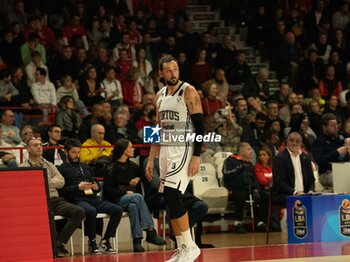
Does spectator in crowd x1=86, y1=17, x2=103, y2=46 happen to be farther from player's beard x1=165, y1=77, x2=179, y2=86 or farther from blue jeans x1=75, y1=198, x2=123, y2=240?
player's beard x1=165, y1=77, x2=179, y2=86

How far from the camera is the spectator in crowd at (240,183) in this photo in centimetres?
1611

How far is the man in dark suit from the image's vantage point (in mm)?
14125

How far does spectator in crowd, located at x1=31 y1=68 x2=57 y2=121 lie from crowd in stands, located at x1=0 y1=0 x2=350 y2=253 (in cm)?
2

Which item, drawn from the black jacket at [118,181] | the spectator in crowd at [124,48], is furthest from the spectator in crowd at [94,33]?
the black jacket at [118,181]

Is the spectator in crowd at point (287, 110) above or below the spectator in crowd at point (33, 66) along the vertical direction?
below

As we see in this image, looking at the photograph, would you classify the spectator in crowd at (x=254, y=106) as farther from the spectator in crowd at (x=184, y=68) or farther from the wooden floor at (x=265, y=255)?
the wooden floor at (x=265, y=255)

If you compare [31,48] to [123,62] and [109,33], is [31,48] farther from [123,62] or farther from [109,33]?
[109,33]

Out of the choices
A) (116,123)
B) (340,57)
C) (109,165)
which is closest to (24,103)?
(116,123)

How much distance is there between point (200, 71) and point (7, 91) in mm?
4855

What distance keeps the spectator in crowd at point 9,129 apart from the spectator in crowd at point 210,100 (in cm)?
423

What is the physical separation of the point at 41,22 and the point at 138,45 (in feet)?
7.15

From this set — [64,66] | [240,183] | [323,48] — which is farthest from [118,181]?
[323,48]

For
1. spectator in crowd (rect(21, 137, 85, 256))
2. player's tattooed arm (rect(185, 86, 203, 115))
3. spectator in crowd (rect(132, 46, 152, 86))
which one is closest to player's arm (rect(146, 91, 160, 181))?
player's tattooed arm (rect(185, 86, 203, 115))

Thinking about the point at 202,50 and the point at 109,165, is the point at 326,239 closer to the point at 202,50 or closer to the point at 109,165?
the point at 109,165
